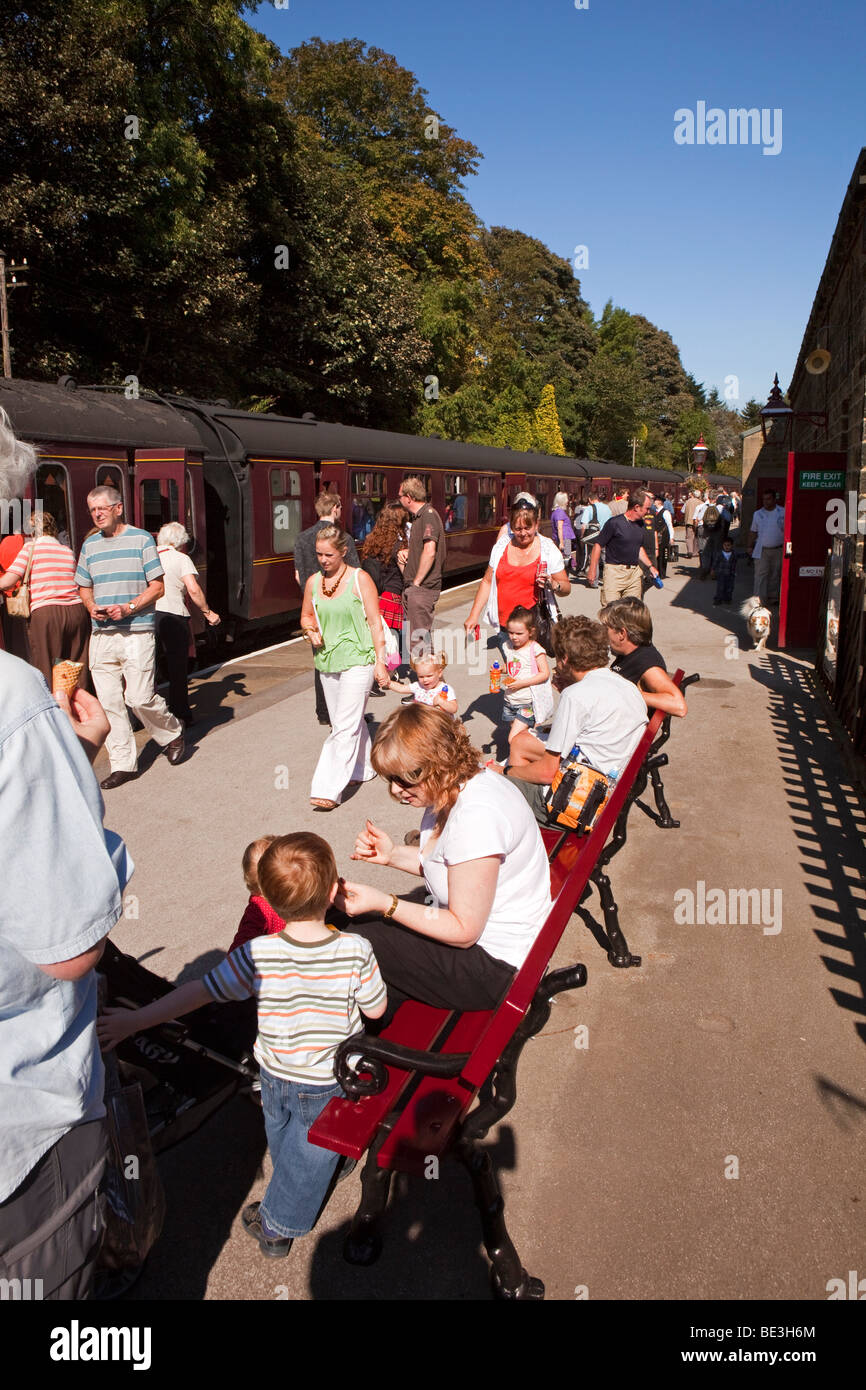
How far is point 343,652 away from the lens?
257 inches

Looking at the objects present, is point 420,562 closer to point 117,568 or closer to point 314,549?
point 314,549

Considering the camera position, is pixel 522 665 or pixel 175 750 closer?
pixel 522 665

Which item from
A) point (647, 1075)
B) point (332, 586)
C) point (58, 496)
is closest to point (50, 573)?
point (332, 586)

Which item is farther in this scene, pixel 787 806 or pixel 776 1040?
pixel 787 806

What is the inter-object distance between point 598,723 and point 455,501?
16.1m

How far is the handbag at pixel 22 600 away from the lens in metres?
6.88

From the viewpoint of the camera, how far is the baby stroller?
8.15ft

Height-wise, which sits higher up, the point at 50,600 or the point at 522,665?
the point at 50,600

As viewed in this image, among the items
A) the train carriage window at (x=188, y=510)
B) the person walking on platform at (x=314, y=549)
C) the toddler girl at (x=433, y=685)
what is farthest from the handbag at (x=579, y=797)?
the train carriage window at (x=188, y=510)

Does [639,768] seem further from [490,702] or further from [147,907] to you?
[490,702]

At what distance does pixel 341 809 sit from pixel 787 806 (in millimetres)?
3148

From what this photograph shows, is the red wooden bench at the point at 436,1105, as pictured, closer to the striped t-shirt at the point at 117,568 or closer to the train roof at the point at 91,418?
the striped t-shirt at the point at 117,568

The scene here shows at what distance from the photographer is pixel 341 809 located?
6688mm

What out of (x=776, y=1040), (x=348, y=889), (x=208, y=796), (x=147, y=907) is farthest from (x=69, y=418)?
(x=776, y=1040)
